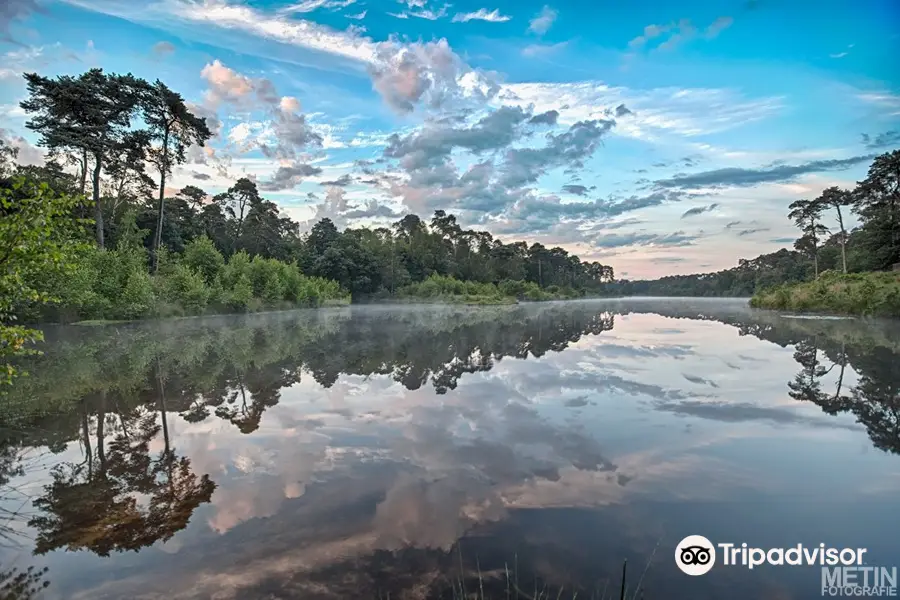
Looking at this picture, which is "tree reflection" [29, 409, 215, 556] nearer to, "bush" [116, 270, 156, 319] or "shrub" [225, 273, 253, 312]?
"bush" [116, 270, 156, 319]

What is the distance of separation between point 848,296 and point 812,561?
119 ft

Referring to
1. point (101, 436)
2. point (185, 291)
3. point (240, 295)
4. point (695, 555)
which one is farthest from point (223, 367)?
point (240, 295)

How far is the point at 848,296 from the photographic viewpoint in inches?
1246

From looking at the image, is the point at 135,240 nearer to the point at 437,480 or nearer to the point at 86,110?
the point at 86,110

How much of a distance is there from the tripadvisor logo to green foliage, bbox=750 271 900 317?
31600 millimetres

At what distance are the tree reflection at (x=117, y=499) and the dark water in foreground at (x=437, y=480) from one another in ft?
0.09

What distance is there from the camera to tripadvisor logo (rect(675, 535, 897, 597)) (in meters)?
3.51

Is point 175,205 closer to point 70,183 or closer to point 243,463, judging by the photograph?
point 70,183

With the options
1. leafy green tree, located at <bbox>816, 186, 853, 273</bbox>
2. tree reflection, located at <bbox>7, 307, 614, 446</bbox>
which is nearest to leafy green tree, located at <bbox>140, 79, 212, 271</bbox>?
tree reflection, located at <bbox>7, 307, 614, 446</bbox>

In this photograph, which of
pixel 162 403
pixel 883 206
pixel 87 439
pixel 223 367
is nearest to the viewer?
pixel 87 439

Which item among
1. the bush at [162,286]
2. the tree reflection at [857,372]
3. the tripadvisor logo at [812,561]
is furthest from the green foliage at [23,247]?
the bush at [162,286]

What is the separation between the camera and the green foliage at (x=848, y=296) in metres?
28.0

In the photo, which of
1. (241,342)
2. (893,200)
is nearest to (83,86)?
(241,342)

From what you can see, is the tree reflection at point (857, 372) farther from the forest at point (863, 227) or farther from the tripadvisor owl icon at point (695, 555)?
the forest at point (863, 227)
